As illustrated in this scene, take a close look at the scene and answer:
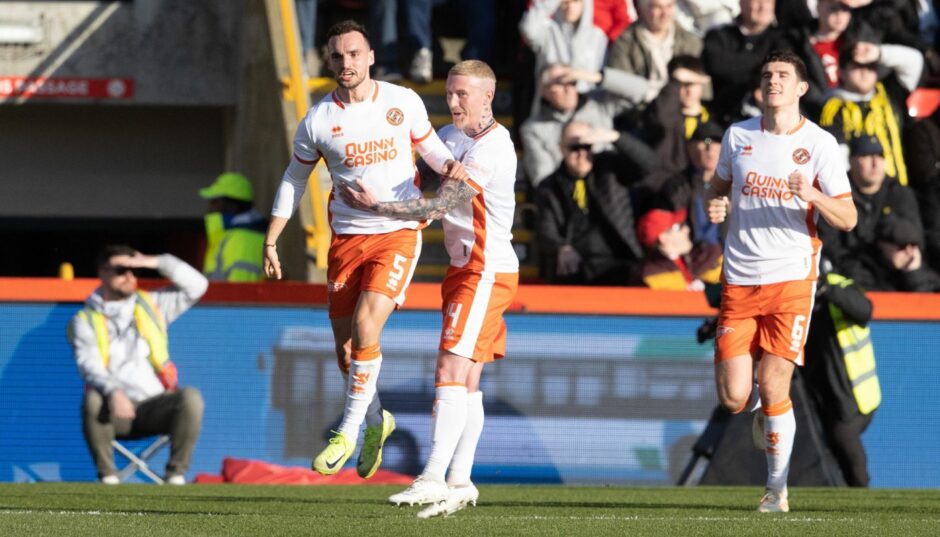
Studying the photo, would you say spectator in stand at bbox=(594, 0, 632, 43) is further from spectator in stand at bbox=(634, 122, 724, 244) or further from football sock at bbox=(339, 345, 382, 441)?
football sock at bbox=(339, 345, 382, 441)

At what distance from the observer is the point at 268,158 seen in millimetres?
16125

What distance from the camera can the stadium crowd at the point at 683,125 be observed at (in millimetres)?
13719

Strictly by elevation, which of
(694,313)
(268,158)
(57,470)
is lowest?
(57,470)

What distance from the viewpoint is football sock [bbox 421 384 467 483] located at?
335 inches

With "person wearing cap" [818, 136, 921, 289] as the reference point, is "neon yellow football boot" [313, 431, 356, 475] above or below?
below

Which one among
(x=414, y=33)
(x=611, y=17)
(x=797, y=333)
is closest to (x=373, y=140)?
(x=797, y=333)

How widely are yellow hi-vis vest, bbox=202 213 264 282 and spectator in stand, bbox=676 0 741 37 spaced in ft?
14.1

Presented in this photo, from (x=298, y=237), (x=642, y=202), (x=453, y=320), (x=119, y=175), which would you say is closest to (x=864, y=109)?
(x=642, y=202)

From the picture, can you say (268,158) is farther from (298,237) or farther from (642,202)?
(642,202)

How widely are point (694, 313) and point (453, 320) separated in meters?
4.80

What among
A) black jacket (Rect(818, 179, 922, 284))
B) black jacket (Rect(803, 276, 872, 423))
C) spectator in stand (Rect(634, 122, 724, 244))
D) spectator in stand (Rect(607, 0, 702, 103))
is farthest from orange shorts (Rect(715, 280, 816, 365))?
spectator in stand (Rect(607, 0, 702, 103))

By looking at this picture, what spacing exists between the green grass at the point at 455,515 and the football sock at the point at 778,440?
0.24 m

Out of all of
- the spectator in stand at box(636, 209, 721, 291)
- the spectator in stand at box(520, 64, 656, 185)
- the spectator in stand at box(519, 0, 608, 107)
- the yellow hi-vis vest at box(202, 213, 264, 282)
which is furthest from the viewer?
the yellow hi-vis vest at box(202, 213, 264, 282)

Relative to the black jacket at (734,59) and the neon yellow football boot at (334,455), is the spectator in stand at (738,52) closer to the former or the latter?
the black jacket at (734,59)
